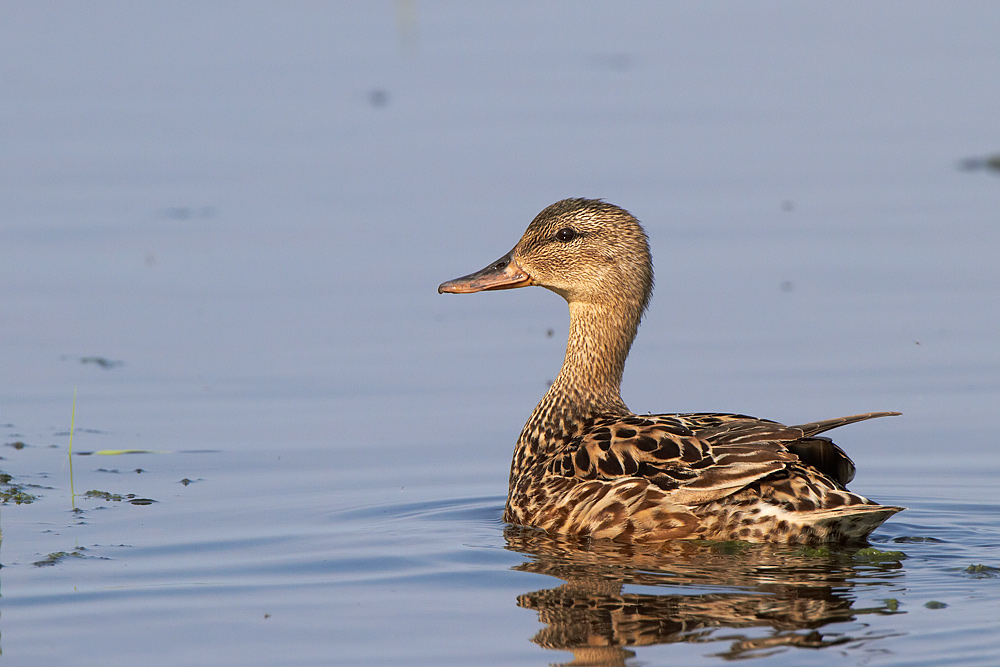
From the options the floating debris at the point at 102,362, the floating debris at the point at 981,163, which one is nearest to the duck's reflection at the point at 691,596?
the floating debris at the point at 102,362

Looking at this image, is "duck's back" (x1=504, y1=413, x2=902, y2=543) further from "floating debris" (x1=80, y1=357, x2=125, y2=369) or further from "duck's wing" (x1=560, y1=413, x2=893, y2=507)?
"floating debris" (x1=80, y1=357, x2=125, y2=369)

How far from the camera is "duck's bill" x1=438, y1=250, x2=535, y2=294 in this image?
9.31 m

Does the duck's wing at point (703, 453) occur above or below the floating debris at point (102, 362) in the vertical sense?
below

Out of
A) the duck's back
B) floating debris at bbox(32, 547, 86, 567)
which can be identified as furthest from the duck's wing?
floating debris at bbox(32, 547, 86, 567)

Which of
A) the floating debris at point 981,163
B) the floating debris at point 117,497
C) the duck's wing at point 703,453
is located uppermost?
the floating debris at point 981,163

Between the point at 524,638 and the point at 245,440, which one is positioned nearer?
the point at 524,638

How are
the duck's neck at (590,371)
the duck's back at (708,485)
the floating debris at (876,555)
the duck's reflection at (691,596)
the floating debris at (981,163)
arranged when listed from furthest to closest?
1. the floating debris at (981,163)
2. the duck's neck at (590,371)
3. the floating debris at (876,555)
4. the duck's back at (708,485)
5. the duck's reflection at (691,596)

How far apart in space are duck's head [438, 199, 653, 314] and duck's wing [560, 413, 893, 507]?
1178 mm

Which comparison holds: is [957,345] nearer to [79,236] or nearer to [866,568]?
[866,568]

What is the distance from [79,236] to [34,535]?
5.12m

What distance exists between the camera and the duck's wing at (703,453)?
738 cm

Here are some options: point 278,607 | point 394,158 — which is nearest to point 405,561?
point 278,607

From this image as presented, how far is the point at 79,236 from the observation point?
12.6 m

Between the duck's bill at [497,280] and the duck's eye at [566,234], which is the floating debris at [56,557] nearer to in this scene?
the duck's bill at [497,280]
